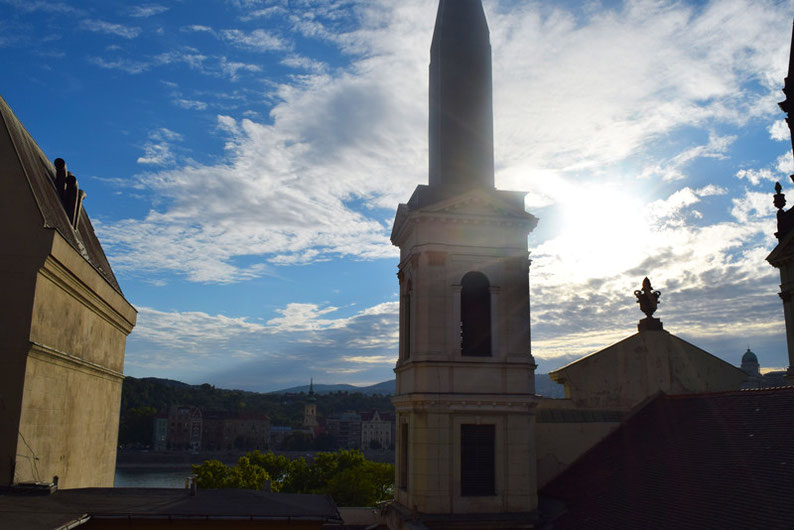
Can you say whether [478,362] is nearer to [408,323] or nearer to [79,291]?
[408,323]

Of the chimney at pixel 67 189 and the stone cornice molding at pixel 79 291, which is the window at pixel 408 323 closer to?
the stone cornice molding at pixel 79 291

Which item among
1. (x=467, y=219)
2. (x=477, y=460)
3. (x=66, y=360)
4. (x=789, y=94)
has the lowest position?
(x=477, y=460)

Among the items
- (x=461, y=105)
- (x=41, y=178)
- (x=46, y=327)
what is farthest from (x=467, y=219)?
(x=41, y=178)

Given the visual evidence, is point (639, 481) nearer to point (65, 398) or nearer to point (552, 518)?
point (552, 518)

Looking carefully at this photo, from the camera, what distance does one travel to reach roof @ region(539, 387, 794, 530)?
40.5 feet

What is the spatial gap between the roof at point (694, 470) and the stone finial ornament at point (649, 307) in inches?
101

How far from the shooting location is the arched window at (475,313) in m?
19.3

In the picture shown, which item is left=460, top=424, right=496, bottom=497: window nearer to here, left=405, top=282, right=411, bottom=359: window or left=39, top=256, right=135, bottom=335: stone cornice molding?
left=405, top=282, right=411, bottom=359: window

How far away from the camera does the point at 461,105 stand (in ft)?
67.5

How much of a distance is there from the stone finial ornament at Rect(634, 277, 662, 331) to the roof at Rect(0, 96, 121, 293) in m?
16.8

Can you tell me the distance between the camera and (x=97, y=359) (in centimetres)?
2016

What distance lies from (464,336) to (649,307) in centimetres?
638

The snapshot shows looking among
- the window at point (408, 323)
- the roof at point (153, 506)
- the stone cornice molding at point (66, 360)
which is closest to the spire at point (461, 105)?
the window at point (408, 323)

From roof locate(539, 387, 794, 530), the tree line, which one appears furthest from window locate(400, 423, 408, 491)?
the tree line
